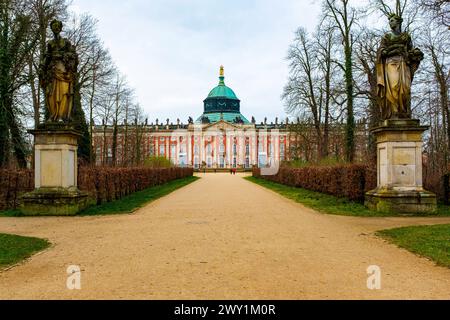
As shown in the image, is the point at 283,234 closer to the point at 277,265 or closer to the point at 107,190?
the point at 277,265

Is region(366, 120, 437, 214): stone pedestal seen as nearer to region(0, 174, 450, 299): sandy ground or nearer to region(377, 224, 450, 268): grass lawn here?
region(0, 174, 450, 299): sandy ground

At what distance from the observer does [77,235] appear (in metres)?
8.24

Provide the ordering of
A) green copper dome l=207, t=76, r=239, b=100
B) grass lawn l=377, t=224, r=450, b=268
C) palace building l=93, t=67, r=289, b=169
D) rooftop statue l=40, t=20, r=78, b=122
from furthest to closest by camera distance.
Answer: green copper dome l=207, t=76, r=239, b=100, palace building l=93, t=67, r=289, b=169, rooftop statue l=40, t=20, r=78, b=122, grass lawn l=377, t=224, r=450, b=268

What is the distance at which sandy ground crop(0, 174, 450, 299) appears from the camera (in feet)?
14.5

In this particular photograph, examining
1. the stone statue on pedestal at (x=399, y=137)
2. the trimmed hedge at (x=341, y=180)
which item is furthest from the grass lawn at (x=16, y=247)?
the trimmed hedge at (x=341, y=180)

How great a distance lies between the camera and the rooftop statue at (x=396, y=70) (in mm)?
11594

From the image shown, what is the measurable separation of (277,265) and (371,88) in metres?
19.0

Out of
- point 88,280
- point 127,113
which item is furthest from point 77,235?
point 127,113

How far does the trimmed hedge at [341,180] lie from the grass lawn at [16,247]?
9.97 m

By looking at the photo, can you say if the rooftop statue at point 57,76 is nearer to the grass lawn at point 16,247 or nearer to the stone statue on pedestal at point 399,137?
the grass lawn at point 16,247

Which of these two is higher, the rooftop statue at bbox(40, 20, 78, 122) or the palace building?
the palace building

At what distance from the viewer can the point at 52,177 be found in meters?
11.8

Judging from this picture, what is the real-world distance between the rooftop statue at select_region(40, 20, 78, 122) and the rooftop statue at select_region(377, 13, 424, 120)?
8948mm

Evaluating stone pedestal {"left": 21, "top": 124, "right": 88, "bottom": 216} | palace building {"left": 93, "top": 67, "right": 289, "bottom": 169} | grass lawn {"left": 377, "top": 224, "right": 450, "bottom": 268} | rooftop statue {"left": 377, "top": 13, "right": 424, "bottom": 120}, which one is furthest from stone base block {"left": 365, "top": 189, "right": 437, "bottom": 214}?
palace building {"left": 93, "top": 67, "right": 289, "bottom": 169}
